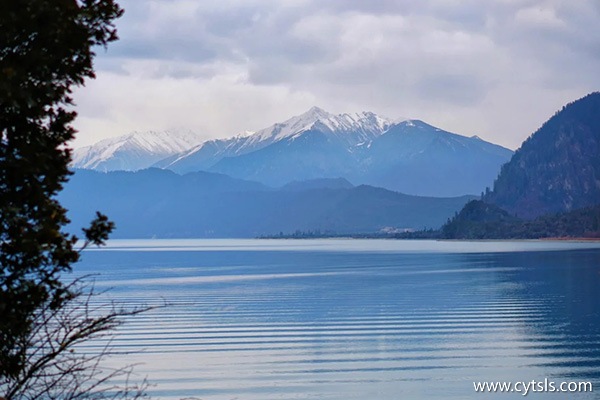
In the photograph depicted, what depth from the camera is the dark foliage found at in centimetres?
1406

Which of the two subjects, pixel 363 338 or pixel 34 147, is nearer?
pixel 34 147

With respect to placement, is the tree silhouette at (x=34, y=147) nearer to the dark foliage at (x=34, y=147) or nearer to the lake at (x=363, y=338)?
the dark foliage at (x=34, y=147)

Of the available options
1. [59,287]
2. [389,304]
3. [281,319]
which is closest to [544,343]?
[281,319]

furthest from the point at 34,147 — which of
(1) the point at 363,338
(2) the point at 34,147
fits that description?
(1) the point at 363,338

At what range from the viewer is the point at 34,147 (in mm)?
14484

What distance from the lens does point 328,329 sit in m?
57.7

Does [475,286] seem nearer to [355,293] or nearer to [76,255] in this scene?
[355,293]

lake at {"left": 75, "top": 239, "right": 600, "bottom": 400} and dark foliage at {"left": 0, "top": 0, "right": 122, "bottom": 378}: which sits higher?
dark foliage at {"left": 0, "top": 0, "right": 122, "bottom": 378}

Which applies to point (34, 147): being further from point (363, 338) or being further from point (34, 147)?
point (363, 338)

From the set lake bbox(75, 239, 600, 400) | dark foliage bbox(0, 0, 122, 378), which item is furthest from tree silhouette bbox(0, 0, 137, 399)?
lake bbox(75, 239, 600, 400)

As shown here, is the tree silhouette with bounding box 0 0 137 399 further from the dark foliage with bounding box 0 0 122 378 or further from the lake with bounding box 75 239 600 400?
the lake with bounding box 75 239 600 400

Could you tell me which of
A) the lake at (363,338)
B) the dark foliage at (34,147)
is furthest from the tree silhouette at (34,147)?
the lake at (363,338)

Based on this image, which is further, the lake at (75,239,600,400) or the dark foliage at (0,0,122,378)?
the lake at (75,239,600,400)

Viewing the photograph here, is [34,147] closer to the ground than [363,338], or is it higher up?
higher up
